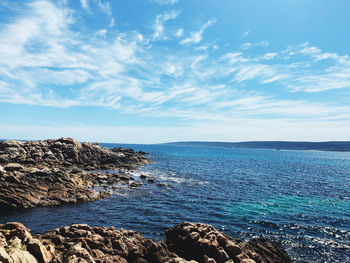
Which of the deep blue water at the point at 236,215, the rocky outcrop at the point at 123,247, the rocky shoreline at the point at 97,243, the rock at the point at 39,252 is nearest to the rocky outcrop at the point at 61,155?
the rocky shoreline at the point at 97,243

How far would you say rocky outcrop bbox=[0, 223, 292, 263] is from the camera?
43.7ft

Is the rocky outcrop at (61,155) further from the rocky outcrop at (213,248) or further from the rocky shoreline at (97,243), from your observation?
the rocky outcrop at (213,248)

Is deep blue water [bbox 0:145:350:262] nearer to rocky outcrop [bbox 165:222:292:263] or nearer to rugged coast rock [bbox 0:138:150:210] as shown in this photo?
rocky outcrop [bbox 165:222:292:263]

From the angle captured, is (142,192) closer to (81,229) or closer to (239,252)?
(81,229)

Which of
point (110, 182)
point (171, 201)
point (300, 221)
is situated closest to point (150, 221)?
point (171, 201)

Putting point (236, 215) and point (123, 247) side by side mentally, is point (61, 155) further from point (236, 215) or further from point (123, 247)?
point (123, 247)

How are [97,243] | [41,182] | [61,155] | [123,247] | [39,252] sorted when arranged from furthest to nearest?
1. [61,155]
2. [41,182]
3. [123,247]
4. [97,243]
5. [39,252]

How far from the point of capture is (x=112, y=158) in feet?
286

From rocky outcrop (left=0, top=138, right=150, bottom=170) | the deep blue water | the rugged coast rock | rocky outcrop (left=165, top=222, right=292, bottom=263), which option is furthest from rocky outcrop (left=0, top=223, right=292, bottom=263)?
rocky outcrop (left=0, top=138, right=150, bottom=170)

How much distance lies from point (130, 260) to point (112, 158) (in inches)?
2924

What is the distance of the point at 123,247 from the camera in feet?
55.6

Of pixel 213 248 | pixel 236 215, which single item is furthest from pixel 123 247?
pixel 236 215

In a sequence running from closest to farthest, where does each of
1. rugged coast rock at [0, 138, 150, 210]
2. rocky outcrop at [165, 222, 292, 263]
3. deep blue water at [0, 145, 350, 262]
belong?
rocky outcrop at [165, 222, 292, 263] → deep blue water at [0, 145, 350, 262] → rugged coast rock at [0, 138, 150, 210]

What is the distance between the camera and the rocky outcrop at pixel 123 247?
13312 millimetres
